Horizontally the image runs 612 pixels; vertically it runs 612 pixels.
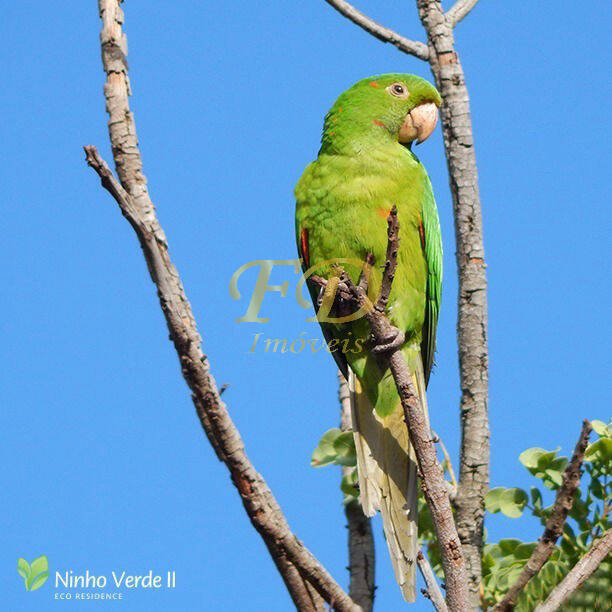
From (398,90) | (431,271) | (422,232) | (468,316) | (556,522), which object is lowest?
(556,522)

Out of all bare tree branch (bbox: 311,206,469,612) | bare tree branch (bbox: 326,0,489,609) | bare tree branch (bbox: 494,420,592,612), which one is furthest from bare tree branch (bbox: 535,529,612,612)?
bare tree branch (bbox: 326,0,489,609)

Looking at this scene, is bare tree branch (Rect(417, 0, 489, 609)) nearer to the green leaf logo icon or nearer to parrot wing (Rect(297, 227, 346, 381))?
parrot wing (Rect(297, 227, 346, 381))

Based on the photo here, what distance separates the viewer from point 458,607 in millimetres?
2855

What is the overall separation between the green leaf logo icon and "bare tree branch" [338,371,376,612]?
152 centimetres

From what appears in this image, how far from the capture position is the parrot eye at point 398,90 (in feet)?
14.6

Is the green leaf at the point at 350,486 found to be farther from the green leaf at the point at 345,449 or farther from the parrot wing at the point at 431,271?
the parrot wing at the point at 431,271

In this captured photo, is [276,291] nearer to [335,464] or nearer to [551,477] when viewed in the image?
[335,464]

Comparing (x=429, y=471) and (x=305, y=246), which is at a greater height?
(x=305, y=246)

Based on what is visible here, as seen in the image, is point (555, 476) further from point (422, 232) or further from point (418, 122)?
point (418, 122)

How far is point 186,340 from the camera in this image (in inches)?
95.2

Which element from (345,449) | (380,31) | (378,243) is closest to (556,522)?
(345,449)

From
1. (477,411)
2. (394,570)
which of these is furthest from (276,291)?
(394,570)

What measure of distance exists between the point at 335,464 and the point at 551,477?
1038 millimetres

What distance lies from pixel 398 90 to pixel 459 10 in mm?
600
